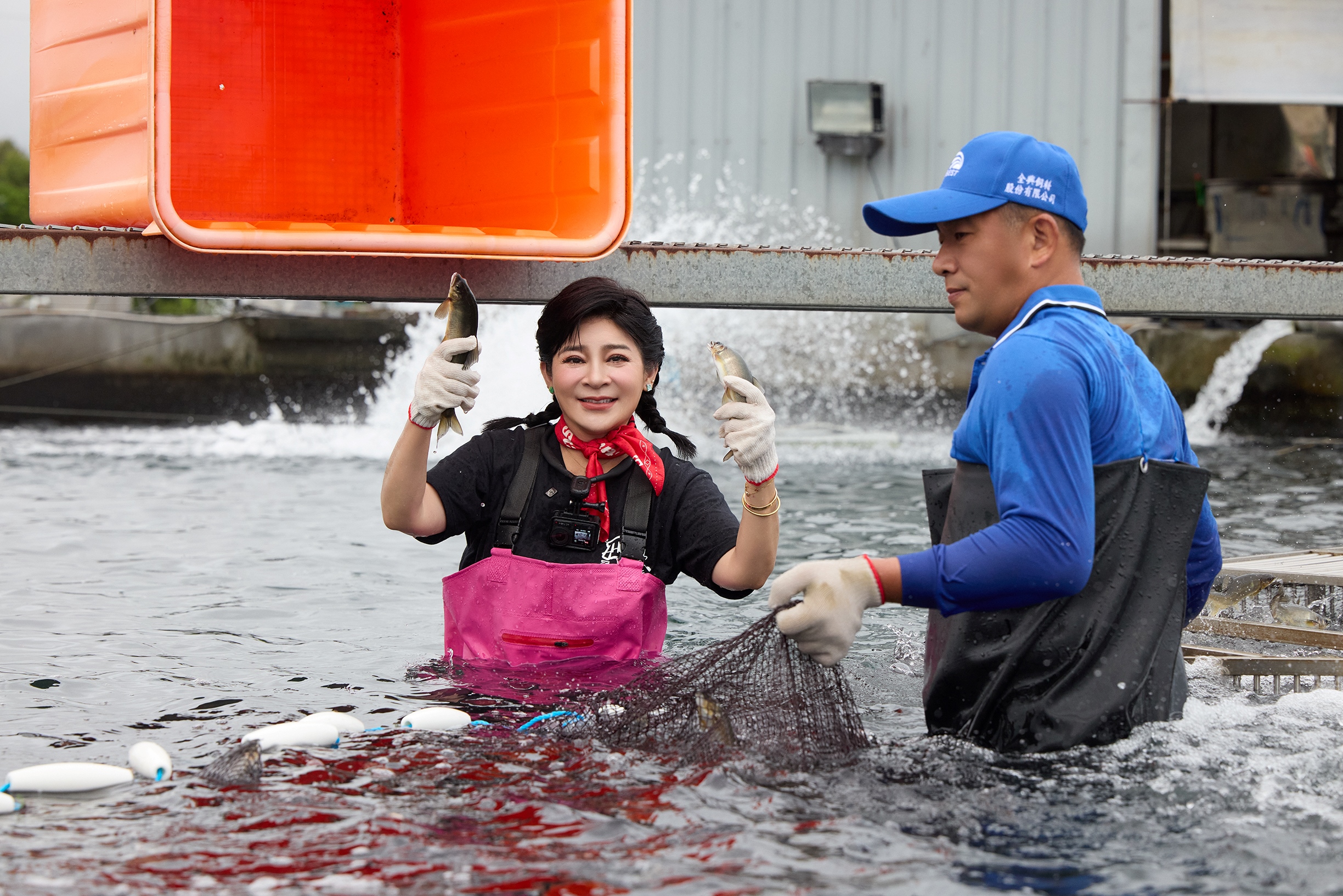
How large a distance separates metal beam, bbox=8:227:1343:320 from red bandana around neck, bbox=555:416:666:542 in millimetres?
1306

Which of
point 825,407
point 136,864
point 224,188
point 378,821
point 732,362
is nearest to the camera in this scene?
point 136,864

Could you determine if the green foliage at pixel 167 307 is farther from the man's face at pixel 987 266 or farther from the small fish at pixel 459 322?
the man's face at pixel 987 266

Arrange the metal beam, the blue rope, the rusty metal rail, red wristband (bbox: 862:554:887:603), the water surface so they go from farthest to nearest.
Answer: the metal beam < the rusty metal rail < the blue rope < red wristband (bbox: 862:554:887:603) < the water surface

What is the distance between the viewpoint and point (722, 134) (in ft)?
36.0

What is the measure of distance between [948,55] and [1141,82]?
5.27 feet

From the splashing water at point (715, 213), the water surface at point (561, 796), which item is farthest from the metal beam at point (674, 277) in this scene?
the splashing water at point (715, 213)

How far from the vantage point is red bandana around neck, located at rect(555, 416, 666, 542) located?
3402 millimetres

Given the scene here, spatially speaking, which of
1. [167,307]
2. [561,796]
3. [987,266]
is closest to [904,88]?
[987,266]

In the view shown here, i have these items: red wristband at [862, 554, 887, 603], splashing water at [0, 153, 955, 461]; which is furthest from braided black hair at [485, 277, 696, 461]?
splashing water at [0, 153, 955, 461]

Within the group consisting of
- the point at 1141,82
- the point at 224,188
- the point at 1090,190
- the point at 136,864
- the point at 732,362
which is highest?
the point at 1141,82

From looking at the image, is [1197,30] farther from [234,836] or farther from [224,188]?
[234,836]

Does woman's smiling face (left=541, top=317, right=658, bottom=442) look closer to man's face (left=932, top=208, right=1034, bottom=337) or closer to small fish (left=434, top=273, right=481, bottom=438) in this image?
small fish (left=434, top=273, right=481, bottom=438)

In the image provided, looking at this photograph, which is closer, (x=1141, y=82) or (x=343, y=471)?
(x=343, y=471)

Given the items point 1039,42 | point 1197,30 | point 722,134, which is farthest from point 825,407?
point 1197,30
